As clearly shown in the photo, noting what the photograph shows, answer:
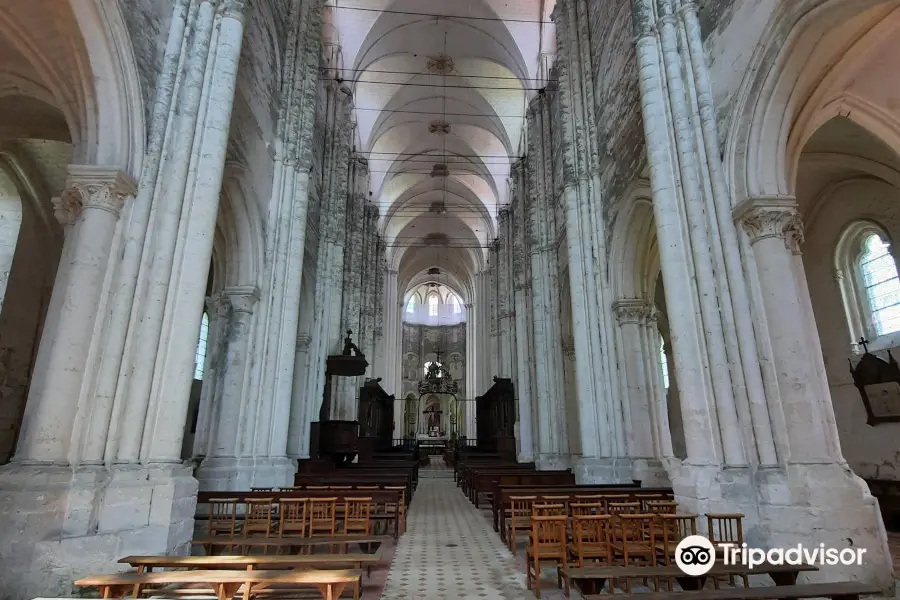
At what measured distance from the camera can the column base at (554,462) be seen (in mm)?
17094

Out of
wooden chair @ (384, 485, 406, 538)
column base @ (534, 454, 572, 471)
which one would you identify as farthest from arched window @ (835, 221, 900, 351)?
wooden chair @ (384, 485, 406, 538)

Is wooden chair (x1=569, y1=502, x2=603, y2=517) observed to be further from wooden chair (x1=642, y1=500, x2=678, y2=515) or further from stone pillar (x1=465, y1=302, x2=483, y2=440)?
stone pillar (x1=465, y1=302, x2=483, y2=440)

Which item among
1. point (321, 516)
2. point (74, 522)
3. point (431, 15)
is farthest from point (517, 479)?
point (431, 15)

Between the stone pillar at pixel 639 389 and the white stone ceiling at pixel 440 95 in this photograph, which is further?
the white stone ceiling at pixel 440 95

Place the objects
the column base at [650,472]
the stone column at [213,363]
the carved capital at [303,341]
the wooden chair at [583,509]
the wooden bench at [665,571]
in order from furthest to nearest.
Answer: the carved capital at [303,341]
the column base at [650,472]
the stone column at [213,363]
the wooden chair at [583,509]
the wooden bench at [665,571]

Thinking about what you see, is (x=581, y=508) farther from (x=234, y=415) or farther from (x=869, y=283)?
(x=869, y=283)

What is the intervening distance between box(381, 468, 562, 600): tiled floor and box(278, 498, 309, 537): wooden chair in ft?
4.36

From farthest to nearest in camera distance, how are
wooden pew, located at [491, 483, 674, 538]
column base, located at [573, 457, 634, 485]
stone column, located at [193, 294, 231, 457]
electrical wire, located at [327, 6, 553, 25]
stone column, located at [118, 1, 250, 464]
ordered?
electrical wire, located at [327, 6, 553, 25] → column base, located at [573, 457, 634, 485] → stone column, located at [193, 294, 231, 457] → wooden pew, located at [491, 483, 674, 538] → stone column, located at [118, 1, 250, 464]

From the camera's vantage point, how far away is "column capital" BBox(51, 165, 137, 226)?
6.17m

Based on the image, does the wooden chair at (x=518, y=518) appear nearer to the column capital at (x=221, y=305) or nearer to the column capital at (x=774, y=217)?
the column capital at (x=774, y=217)

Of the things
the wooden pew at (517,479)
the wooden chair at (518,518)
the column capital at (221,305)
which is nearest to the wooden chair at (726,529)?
the wooden chair at (518,518)

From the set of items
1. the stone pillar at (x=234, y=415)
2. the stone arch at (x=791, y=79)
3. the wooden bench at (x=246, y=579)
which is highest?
the stone arch at (x=791, y=79)

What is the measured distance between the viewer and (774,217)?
695cm

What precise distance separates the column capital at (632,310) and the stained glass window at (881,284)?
5264mm
